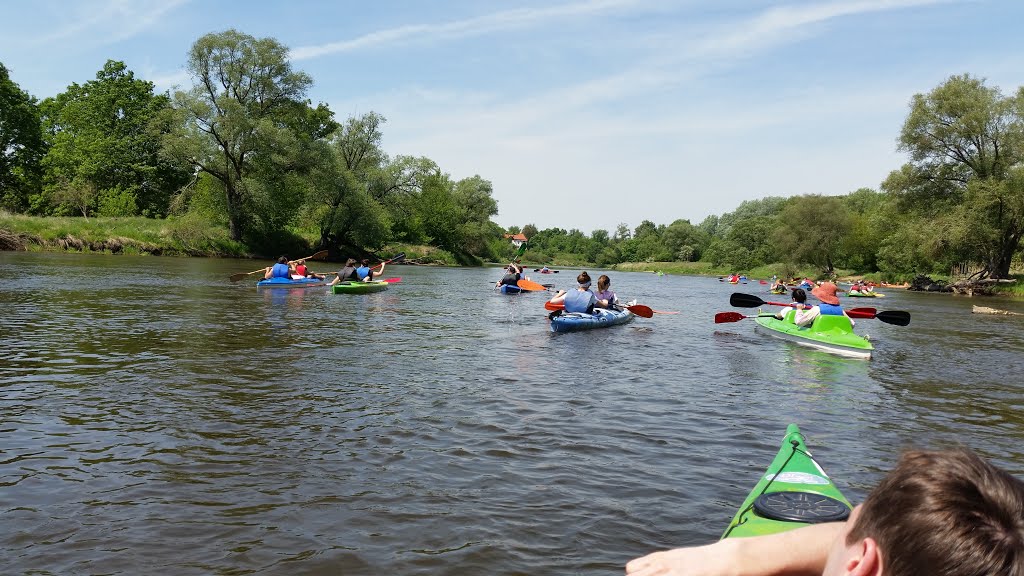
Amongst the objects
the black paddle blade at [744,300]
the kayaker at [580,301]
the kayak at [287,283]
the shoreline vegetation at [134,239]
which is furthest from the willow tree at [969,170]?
the kayak at [287,283]

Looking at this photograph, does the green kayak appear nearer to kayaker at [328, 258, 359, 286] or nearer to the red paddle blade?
the red paddle blade

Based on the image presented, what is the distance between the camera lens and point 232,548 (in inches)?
151

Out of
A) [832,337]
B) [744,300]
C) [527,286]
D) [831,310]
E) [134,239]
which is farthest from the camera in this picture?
[134,239]

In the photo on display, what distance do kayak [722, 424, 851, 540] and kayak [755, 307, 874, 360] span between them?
9526mm

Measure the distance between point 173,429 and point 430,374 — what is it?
12.1 ft

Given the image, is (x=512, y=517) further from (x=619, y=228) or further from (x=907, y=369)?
(x=619, y=228)

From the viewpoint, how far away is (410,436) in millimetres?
6207

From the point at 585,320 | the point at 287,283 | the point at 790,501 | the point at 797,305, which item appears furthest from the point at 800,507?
the point at 287,283

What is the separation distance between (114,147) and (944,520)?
52.0 m

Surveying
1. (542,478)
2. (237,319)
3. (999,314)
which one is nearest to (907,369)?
(542,478)

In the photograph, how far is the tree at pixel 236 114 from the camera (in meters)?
39.1

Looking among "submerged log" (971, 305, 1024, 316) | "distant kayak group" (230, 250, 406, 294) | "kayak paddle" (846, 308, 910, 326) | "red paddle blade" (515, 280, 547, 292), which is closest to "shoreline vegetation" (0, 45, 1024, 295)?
"submerged log" (971, 305, 1024, 316)

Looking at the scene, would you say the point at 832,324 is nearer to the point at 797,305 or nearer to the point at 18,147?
the point at 797,305

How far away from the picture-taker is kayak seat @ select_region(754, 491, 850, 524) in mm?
3104
